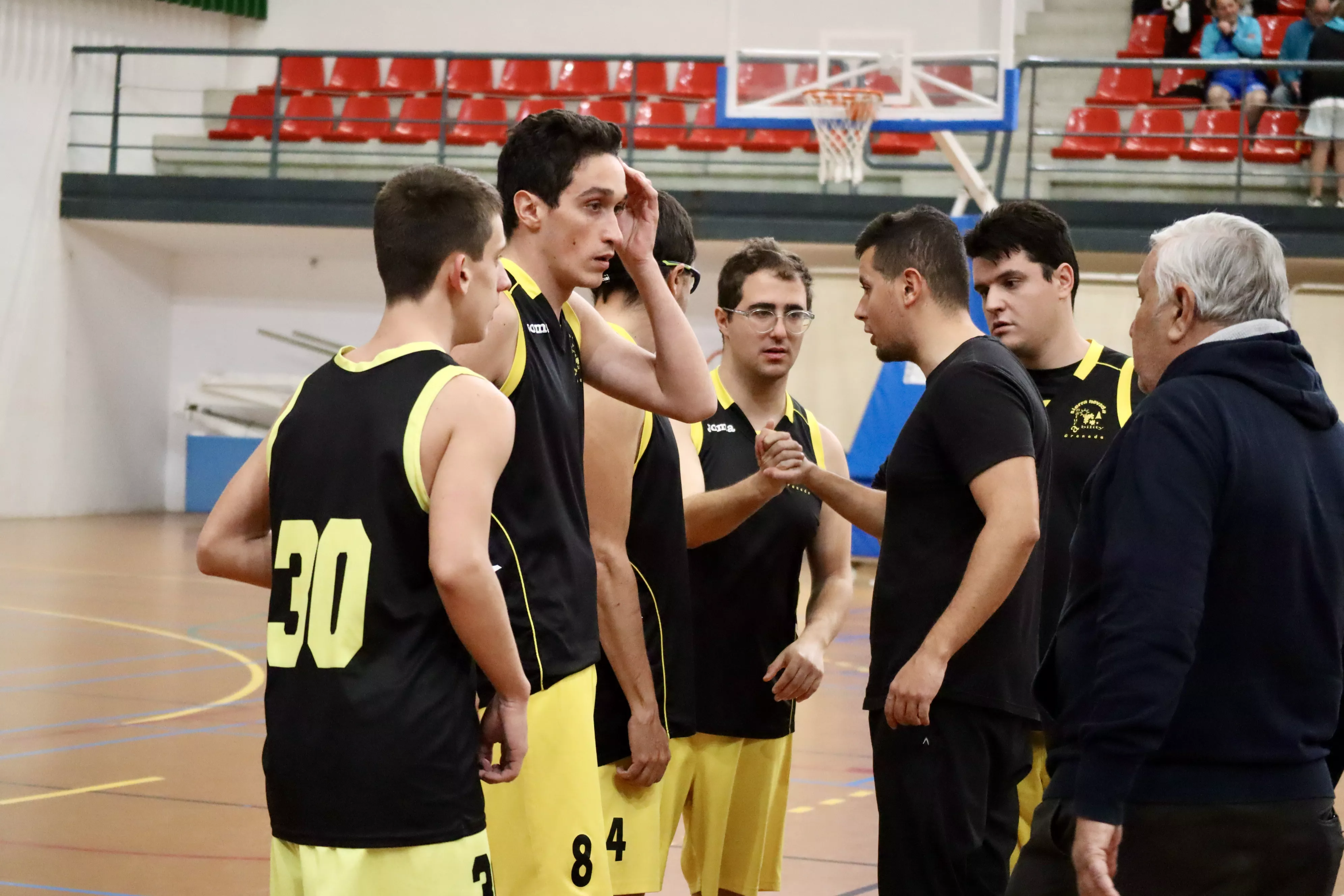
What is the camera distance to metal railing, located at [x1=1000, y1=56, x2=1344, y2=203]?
13.4 meters

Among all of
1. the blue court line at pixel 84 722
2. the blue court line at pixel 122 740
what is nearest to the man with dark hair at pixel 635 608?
the blue court line at pixel 122 740

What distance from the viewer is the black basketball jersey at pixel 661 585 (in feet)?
10.8

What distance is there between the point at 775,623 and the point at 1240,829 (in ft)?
5.61

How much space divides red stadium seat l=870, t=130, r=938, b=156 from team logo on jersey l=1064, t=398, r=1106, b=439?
1214 centimetres

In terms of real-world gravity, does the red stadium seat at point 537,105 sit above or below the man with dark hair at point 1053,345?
above

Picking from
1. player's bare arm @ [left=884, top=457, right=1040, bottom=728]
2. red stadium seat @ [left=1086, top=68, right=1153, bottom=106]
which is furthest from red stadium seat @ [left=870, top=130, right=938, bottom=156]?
player's bare arm @ [left=884, top=457, right=1040, bottom=728]

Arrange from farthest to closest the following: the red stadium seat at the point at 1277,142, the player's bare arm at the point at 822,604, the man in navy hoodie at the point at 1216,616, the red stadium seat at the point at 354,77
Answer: the red stadium seat at the point at 354,77 → the red stadium seat at the point at 1277,142 → the player's bare arm at the point at 822,604 → the man in navy hoodie at the point at 1216,616

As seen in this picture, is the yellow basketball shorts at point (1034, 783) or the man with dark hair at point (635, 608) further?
the yellow basketball shorts at point (1034, 783)

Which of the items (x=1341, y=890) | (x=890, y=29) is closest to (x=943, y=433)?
(x=1341, y=890)

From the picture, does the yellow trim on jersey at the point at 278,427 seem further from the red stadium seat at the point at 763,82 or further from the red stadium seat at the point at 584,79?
the red stadium seat at the point at 584,79

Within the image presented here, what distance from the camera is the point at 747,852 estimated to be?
3762 mm

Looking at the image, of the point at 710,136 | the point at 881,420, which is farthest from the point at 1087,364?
the point at 710,136

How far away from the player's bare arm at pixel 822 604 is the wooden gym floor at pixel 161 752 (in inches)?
48.4

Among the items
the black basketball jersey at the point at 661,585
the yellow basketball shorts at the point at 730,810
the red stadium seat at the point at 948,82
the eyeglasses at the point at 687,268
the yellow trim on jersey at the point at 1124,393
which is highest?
the red stadium seat at the point at 948,82
